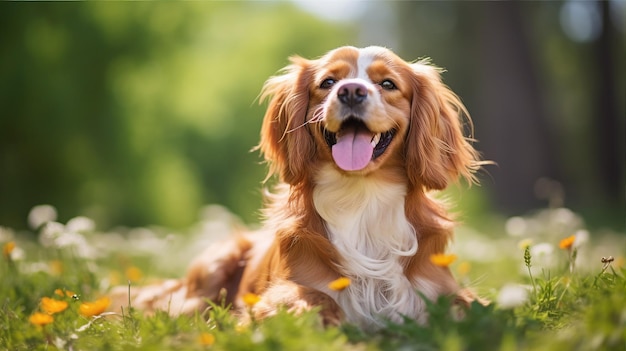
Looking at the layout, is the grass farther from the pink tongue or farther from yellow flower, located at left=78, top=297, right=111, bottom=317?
the pink tongue

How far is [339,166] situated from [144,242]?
328 cm

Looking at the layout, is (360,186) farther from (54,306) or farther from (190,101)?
(190,101)

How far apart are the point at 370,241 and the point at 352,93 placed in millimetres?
734

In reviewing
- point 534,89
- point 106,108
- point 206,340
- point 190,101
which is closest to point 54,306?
point 206,340

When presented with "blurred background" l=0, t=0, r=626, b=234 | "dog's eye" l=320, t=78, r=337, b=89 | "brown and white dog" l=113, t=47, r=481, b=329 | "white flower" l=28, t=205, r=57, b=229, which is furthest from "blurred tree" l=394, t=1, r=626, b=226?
"white flower" l=28, t=205, r=57, b=229

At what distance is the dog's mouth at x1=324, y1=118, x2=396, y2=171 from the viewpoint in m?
3.51

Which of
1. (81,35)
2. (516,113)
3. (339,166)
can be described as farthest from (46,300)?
(516,113)

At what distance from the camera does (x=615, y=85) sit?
15.6m

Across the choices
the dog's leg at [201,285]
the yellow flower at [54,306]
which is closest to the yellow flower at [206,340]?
the yellow flower at [54,306]

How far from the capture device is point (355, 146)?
140 inches

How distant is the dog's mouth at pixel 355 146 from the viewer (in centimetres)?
351

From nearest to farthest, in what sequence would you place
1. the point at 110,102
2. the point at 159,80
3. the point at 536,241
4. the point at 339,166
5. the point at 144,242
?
the point at 339,166 → the point at 536,241 → the point at 144,242 → the point at 110,102 → the point at 159,80

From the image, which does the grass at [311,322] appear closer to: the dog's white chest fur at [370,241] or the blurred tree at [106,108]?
the dog's white chest fur at [370,241]

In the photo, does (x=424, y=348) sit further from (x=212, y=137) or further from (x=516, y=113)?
(x=212, y=137)
